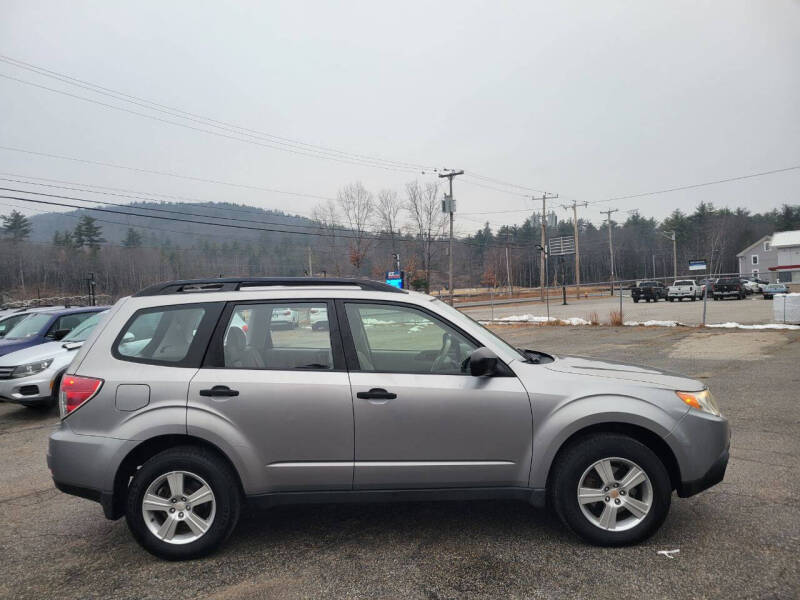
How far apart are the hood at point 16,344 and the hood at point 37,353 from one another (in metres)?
0.88

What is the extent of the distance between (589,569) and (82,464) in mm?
3166

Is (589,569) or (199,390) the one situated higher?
(199,390)

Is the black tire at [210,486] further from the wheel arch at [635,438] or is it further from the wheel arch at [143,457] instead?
the wheel arch at [635,438]

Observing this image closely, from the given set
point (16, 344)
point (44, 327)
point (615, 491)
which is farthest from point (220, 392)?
point (44, 327)

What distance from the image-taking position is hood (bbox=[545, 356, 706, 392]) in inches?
142

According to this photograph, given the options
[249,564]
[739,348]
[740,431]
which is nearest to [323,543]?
[249,564]

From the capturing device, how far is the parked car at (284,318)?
3.75 meters

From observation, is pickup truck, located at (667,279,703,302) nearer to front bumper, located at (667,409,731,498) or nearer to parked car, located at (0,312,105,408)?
parked car, located at (0,312,105,408)

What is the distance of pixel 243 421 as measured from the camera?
3.43 m

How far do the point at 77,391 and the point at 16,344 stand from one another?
8.12 m

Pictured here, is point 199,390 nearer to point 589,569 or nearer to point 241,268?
point 589,569

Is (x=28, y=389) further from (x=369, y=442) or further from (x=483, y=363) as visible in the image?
(x=483, y=363)

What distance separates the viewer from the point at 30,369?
28.0 feet

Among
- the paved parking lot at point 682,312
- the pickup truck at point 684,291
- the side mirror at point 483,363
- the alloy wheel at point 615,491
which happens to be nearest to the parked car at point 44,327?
the side mirror at point 483,363
